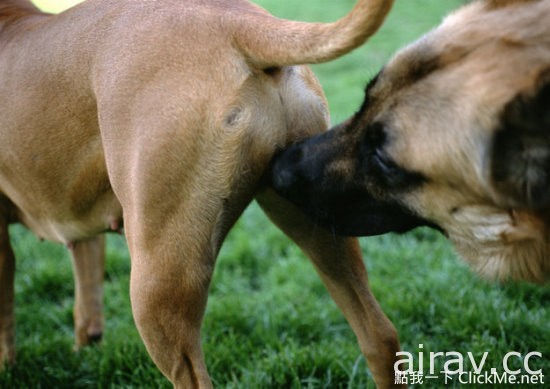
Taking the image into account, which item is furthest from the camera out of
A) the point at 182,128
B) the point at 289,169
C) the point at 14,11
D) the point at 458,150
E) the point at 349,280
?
the point at 14,11

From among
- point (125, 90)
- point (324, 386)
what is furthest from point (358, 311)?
point (125, 90)

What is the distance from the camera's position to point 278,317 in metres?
4.30

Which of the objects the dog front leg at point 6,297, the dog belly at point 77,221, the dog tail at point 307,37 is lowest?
the dog front leg at point 6,297

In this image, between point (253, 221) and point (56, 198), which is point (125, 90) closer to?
point (56, 198)

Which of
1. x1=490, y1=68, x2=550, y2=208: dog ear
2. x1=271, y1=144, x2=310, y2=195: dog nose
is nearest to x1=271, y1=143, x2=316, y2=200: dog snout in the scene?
x1=271, y1=144, x2=310, y2=195: dog nose

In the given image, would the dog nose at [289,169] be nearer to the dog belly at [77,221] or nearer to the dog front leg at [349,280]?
the dog front leg at [349,280]

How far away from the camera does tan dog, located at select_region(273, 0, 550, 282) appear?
2.45 meters

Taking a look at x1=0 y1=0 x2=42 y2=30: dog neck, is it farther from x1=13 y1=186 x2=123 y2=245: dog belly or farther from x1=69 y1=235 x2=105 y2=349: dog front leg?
x1=69 y1=235 x2=105 y2=349: dog front leg

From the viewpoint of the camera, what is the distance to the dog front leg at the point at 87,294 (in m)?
4.30

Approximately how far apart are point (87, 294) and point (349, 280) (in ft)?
5.92

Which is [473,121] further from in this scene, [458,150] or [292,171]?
[292,171]

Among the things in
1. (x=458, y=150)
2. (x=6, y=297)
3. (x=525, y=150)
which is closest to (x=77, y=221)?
(x=6, y=297)

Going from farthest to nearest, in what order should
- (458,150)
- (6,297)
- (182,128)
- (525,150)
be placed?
1. (6,297)
2. (182,128)
3. (458,150)
4. (525,150)

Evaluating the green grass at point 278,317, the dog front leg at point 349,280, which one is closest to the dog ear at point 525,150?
the dog front leg at point 349,280
